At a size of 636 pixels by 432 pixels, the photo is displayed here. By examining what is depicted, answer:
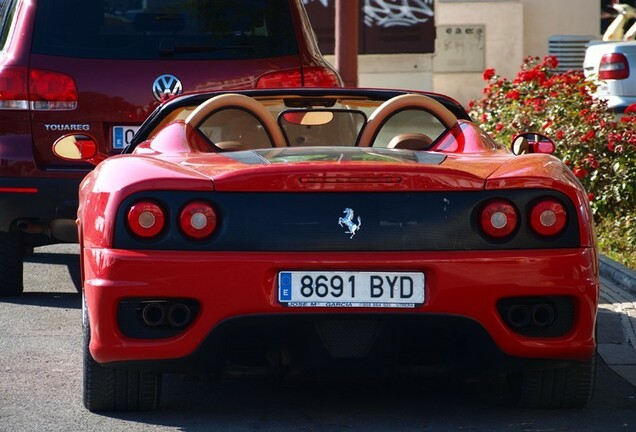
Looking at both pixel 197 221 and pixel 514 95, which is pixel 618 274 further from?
pixel 514 95

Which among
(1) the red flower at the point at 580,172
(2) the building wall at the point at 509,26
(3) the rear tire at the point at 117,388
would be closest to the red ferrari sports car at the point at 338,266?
(3) the rear tire at the point at 117,388

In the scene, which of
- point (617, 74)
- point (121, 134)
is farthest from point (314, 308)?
point (617, 74)

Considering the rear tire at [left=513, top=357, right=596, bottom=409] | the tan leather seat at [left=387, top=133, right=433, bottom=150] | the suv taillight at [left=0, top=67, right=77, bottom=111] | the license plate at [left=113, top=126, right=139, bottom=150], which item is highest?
the suv taillight at [left=0, top=67, right=77, bottom=111]

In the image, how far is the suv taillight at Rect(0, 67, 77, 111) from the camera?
26.6 ft

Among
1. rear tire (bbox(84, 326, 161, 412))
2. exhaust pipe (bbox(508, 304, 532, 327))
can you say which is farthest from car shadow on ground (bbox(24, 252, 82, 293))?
exhaust pipe (bbox(508, 304, 532, 327))

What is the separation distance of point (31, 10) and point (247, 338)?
376 centimetres

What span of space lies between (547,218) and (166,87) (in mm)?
3650

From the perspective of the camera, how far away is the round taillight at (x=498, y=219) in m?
5.04

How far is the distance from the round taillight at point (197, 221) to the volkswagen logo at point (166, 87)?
334 centimetres

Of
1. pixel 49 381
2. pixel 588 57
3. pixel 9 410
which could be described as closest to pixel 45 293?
pixel 49 381

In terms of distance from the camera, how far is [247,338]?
5148 millimetres

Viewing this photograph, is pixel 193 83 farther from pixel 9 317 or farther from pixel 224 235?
pixel 224 235

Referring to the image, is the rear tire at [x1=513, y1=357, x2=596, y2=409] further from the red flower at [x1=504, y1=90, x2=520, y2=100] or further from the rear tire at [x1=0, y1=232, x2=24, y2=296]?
the red flower at [x1=504, y1=90, x2=520, y2=100]

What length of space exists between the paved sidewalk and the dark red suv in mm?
1940
